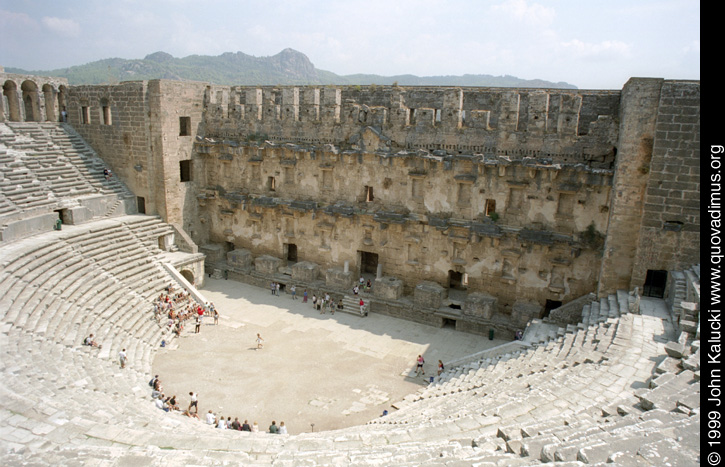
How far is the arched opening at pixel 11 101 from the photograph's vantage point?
22.6 m

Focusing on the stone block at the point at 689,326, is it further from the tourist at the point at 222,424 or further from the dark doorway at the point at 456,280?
the tourist at the point at 222,424

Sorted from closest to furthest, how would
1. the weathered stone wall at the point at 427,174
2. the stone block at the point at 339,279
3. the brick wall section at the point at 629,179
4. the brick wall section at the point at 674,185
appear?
the brick wall section at the point at 674,185
the brick wall section at the point at 629,179
the weathered stone wall at the point at 427,174
the stone block at the point at 339,279

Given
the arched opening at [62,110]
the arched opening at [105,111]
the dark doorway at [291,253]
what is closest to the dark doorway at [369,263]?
the dark doorway at [291,253]

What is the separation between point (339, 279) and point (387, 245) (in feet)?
8.22

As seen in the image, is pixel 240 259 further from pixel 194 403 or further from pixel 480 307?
pixel 480 307

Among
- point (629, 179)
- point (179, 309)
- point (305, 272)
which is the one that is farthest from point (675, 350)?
point (179, 309)

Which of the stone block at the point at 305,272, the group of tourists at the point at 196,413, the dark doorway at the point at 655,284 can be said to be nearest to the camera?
the group of tourists at the point at 196,413

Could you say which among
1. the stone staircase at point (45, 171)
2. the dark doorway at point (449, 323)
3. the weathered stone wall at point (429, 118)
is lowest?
the dark doorway at point (449, 323)

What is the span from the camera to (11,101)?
22953 mm

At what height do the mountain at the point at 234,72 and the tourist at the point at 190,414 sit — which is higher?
the mountain at the point at 234,72

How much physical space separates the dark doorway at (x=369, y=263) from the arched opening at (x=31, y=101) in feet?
57.8

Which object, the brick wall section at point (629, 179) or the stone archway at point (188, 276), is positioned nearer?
the brick wall section at point (629, 179)
